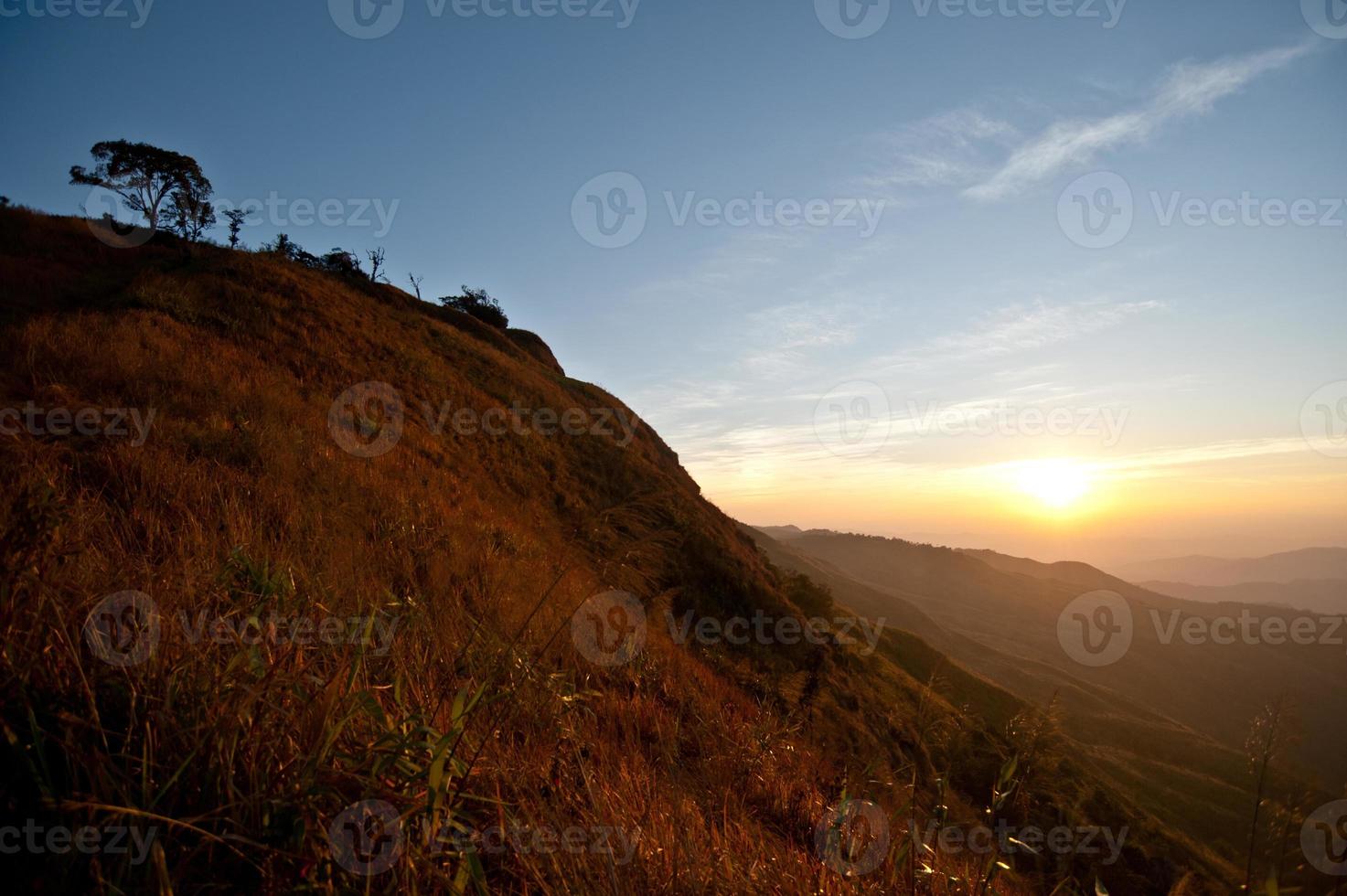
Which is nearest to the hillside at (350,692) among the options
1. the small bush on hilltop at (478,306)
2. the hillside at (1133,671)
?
the hillside at (1133,671)

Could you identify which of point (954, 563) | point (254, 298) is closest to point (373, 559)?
point (254, 298)

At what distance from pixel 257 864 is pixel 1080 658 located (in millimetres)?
116880

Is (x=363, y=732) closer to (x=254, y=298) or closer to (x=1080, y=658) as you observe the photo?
(x=254, y=298)

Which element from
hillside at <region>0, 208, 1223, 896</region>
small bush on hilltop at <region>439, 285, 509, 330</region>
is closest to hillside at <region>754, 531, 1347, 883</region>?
hillside at <region>0, 208, 1223, 896</region>

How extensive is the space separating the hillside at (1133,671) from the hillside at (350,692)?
42.7 feet

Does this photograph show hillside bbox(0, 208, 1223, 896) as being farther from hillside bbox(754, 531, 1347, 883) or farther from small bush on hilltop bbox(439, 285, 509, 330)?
small bush on hilltop bbox(439, 285, 509, 330)

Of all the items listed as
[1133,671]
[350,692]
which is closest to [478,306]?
[350,692]

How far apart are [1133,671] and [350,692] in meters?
118

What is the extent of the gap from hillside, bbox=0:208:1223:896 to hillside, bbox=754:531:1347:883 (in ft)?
42.7

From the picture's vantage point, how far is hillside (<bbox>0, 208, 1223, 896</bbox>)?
5.14 ft

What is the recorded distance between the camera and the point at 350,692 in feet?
6.51

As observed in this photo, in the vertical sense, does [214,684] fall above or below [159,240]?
below

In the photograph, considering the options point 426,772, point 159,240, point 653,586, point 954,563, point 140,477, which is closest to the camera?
point 426,772

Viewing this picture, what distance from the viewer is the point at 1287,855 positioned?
153 cm
